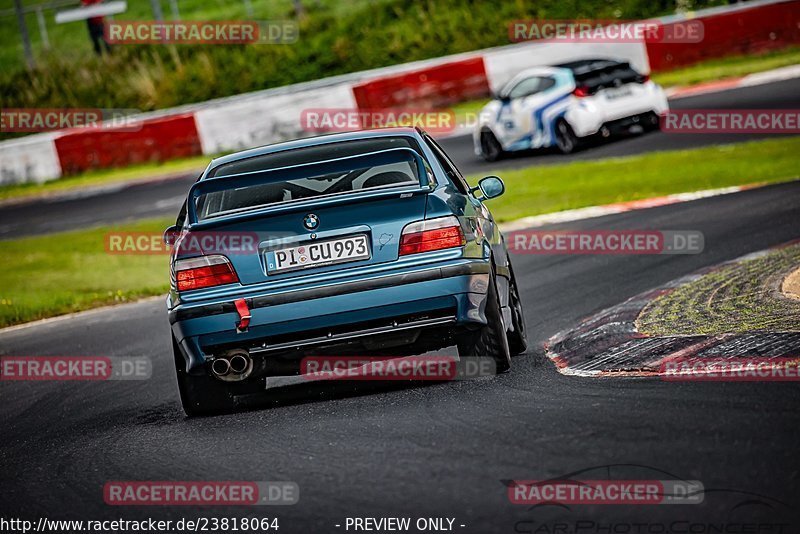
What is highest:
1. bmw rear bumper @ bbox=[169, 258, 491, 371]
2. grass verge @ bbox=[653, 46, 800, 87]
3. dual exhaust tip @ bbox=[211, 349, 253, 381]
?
bmw rear bumper @ bbox=[169, 258, 491, 371]

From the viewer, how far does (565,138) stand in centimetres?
2069

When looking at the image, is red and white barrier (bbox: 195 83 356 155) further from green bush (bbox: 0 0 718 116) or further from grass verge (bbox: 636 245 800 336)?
grass verge (bbox: 636 245 800 336)

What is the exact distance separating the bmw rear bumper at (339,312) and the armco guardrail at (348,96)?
20.1 meters

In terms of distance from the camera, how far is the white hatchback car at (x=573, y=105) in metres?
19.9

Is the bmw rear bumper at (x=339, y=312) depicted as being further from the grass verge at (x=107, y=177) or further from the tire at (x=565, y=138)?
the grass verge at (x=107, y=177)

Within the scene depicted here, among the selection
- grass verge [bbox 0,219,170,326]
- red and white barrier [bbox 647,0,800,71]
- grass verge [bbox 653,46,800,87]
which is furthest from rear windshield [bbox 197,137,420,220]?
red and white barrier [bbox 647,0,800,71]

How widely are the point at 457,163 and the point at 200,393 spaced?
49.6 ft

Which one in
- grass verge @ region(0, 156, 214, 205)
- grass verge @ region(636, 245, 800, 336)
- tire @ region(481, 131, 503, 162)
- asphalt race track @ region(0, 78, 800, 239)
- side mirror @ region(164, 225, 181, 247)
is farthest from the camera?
grass verge @ region(0, 156, 214, 205)

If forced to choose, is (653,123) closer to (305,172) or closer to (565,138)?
(565,138)

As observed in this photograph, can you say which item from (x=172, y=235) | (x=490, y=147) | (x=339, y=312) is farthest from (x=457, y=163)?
(x=339, y=312)

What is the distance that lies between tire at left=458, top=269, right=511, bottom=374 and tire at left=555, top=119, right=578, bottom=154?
1396 centimetres

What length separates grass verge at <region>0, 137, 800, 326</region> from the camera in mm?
14382

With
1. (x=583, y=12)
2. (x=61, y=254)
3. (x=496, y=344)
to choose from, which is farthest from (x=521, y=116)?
(x=496, y=344)

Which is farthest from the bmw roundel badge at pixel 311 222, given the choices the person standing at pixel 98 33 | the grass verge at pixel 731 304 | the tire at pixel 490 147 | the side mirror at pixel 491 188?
the person standing at pixel 98 33
